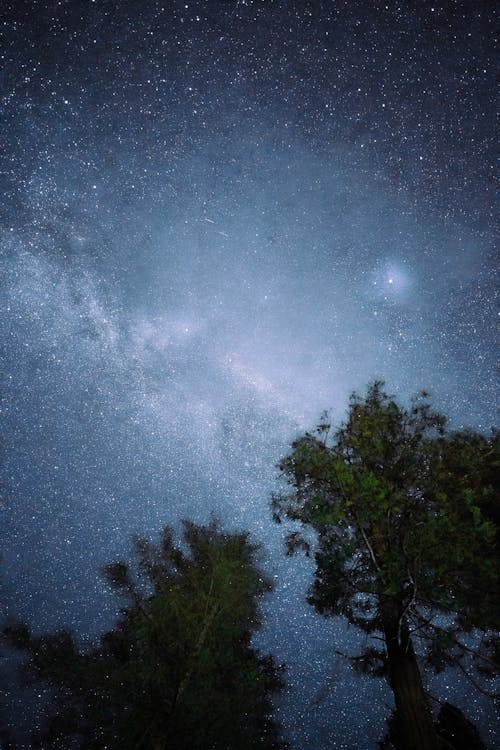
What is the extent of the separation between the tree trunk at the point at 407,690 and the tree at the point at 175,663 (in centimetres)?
572

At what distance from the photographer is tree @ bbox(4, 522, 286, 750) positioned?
10.2 m

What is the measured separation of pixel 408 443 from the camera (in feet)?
29.9

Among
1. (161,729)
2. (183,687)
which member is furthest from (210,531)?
(161,729)

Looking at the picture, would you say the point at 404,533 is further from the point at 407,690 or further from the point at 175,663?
the point at 175,663

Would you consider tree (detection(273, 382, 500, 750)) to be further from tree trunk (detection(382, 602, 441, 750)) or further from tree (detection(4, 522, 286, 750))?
tree (detection(4, 522, 286, 750))

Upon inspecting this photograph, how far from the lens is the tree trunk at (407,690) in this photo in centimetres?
630

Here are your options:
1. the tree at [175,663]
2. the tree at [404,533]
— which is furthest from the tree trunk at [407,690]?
the tree at [175,663]

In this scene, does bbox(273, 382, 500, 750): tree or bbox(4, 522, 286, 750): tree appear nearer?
bbox(273, 382, 500, 750): tree

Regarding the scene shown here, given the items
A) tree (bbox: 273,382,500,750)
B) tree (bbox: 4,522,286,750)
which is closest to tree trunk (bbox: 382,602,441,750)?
tree (bbox: 273,382,500,750)

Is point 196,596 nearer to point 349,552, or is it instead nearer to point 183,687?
point 183,687

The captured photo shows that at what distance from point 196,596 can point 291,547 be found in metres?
4.69

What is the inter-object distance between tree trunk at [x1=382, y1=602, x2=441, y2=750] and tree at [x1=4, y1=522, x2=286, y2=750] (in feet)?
18.8

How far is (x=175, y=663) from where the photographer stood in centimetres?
1067

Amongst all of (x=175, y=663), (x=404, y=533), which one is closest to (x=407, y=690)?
(x=404, y=533)
